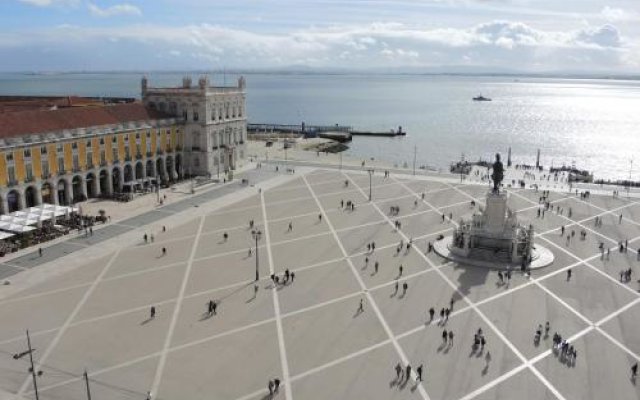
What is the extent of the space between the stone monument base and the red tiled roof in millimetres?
34169

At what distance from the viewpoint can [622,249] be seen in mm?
39688

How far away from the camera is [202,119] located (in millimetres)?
64625

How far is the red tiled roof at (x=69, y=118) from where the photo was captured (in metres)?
47.8

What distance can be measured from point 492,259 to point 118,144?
37.1 meters

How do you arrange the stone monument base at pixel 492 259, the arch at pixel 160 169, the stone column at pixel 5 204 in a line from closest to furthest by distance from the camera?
the stone monument base at pixel 492 259
the stone column at pixel 5 204
the arch at pixel 160 169

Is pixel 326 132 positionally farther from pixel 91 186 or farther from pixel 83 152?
pixel 83 152

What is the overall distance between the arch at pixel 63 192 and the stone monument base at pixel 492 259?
106ft

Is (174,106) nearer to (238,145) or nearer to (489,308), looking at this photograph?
(238,145)

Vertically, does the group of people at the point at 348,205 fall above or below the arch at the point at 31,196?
below

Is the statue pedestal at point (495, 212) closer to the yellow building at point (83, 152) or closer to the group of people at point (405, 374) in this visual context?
the group of people at point (405, 374)

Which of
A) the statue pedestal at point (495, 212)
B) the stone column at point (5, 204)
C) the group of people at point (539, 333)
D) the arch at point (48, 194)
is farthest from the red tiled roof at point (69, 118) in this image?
the group of people at point (539, 333)

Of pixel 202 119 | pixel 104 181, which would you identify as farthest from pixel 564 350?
pixel 202 119

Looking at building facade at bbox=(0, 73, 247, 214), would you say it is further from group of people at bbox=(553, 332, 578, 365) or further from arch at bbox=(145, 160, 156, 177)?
group of people at bbox=(553, 332, 578, 365)

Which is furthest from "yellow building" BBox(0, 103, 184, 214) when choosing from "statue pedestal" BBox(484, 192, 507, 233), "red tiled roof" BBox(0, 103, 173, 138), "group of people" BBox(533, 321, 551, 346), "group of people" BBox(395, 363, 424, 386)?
"group of people" BBox(533, 321, 551, 346)
